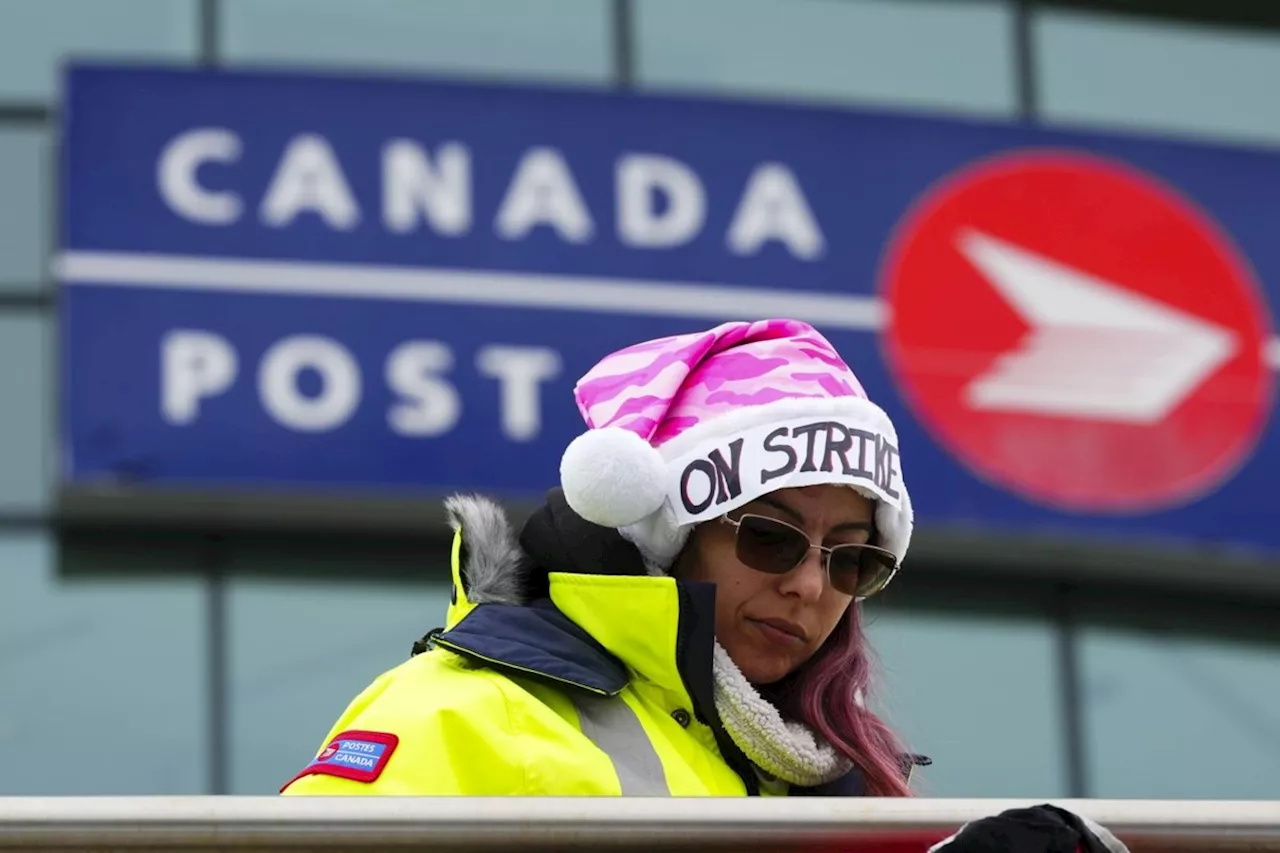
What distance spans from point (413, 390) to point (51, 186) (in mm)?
1730

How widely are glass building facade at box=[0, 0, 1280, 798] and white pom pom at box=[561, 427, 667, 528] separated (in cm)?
543

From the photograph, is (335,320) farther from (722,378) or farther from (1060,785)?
(722,378)

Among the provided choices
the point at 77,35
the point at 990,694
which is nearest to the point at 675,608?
the point at 990,694

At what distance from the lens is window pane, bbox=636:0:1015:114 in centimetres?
966

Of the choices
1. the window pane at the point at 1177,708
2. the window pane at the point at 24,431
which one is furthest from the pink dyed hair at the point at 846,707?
the window pane at the point at 1177,708

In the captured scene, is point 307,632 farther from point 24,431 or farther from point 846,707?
point 846,707

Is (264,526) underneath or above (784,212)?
underneath

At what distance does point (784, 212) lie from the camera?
29.3 feet

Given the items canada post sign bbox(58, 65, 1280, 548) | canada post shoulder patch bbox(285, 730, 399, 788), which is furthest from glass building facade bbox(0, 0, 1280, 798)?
canada post shoulder patch bbox(285, 730, 399, 788)

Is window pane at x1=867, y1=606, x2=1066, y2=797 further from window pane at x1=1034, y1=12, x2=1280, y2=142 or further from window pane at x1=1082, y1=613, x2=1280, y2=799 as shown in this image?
window pane at x1=1034, y1=12, x2=1280, y2=142

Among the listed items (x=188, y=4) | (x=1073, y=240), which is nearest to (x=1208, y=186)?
(x=1073, y=240)

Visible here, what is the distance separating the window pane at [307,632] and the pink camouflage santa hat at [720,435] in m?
5.91

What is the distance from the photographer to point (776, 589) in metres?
2.95

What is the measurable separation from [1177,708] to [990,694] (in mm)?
692
